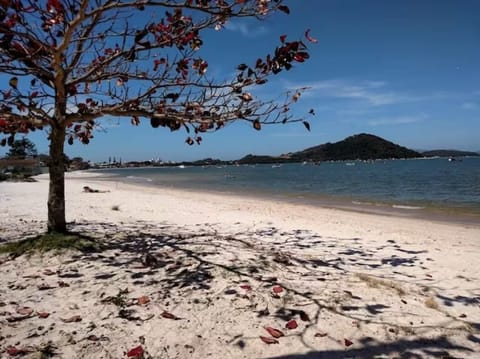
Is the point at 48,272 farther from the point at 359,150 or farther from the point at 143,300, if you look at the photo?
the point at 359,150

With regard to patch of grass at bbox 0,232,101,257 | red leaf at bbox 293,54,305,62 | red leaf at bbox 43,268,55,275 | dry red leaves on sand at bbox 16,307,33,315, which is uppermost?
red leaf at bbox 293,54,305,62

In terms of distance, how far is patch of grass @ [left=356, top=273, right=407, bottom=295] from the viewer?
4.72 metres

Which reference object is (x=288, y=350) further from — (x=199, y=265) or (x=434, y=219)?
(x=434, y=219)

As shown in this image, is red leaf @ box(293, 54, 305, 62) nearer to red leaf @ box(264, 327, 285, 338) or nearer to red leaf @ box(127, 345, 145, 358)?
red leaf @ box(264, 327, 285, 338)

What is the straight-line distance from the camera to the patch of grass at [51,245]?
585 cm

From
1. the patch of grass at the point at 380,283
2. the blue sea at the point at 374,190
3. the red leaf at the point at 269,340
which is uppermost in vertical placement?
the patch of grass at the point at 380,283

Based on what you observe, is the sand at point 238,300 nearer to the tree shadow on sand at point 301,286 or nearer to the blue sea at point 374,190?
the tree shadow on sand at point 301,286

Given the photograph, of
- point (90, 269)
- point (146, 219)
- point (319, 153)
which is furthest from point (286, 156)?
→ point (319, 153)

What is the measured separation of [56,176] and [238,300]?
3979 mm

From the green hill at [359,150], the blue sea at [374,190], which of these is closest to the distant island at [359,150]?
the green hill at [359,150]

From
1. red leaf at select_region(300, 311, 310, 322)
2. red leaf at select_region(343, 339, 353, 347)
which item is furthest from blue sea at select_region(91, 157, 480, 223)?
red leaf at select_region(343, 339, 353, 347)

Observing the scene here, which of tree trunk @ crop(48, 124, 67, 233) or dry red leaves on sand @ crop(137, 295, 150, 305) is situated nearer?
dry red leaves on sand @ crop(137, 295, 150, 305)

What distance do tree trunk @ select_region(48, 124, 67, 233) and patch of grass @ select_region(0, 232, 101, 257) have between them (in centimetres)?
30

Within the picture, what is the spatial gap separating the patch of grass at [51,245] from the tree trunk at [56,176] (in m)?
0.30
